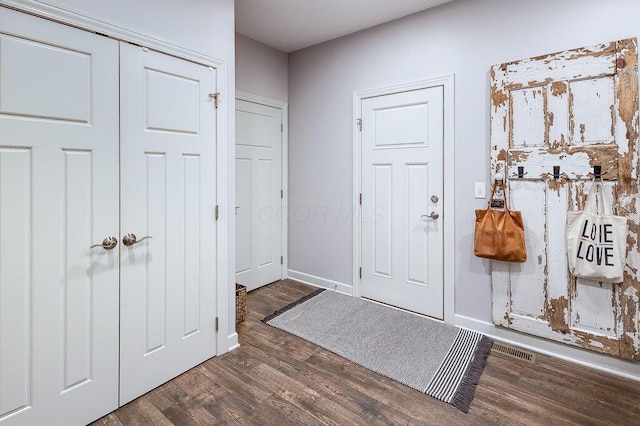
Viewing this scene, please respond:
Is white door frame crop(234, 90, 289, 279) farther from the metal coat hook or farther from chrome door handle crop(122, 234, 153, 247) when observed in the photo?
the metal coat hook

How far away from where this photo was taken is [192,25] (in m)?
2.14

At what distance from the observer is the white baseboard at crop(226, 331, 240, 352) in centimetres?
246

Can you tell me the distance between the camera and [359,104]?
133 inches

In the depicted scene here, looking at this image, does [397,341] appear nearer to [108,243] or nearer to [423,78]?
[108,243]

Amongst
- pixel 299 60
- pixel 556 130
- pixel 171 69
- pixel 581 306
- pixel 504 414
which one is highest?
pixel 299 60

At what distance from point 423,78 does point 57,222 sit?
2865mm

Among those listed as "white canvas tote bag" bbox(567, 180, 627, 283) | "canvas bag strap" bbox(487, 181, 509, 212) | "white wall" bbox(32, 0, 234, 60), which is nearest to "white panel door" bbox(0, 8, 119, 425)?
"white wall" bbox(32, 0, 234, 60)

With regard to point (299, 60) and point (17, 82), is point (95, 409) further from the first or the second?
point (299, 60)

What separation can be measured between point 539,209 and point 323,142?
218 centimetres

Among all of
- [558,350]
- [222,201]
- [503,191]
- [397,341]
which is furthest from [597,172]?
[222,201]

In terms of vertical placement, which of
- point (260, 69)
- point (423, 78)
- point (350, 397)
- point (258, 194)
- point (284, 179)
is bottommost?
point (350, 397)

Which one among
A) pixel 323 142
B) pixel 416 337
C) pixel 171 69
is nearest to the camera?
pixel 171 69

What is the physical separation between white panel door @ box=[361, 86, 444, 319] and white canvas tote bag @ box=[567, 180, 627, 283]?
953 mm

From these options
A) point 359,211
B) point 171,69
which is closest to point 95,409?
point 171,69
